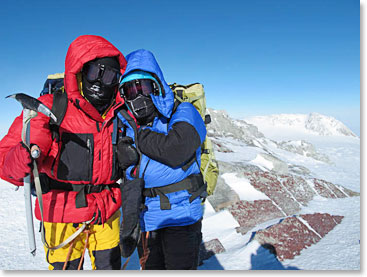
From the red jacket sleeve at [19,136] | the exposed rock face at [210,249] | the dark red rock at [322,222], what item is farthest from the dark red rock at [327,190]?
the red jacket sleeve at [19,136]

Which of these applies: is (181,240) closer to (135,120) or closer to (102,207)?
(102,207)

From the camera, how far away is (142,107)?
296 centimetres

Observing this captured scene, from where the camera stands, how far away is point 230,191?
10.2m

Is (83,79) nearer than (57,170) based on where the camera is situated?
No

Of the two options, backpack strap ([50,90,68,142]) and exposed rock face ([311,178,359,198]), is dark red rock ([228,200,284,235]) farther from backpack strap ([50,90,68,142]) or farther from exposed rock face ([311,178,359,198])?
backpack strap ([50,90,68,142])

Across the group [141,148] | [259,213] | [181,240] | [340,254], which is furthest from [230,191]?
[141,148]

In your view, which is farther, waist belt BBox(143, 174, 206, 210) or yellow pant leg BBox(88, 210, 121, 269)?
yellow pant leg BBox(88, 210, 121, 269)

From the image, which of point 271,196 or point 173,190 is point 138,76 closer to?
point 173,190

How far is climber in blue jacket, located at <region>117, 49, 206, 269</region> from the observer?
286 cm

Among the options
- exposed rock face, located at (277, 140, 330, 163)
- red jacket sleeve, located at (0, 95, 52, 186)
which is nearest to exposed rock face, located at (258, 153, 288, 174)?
red jacket sleeve, located at (0, 95, 52, 186)

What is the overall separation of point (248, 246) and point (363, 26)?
5.96 metres

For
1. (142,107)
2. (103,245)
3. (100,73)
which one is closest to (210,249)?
(103,245)

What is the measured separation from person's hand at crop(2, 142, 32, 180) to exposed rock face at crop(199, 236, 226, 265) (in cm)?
540

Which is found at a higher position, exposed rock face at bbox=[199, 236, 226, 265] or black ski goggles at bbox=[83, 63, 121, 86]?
black ski goggles at bbox=[83, 63, 121, 86]
